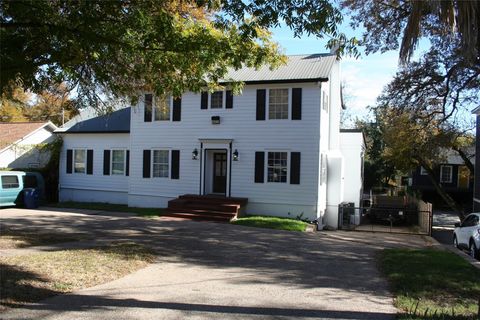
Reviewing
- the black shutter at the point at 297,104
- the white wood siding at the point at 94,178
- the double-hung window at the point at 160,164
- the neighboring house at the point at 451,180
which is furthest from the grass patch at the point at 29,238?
the neighboring house at the point at 451,180

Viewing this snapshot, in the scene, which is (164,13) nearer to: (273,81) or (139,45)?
(139,45)

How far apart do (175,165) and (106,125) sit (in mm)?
5574

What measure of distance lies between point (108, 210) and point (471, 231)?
1544cm

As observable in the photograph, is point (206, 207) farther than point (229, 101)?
No

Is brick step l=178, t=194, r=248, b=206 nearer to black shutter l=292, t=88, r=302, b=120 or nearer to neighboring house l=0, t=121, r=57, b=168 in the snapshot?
black shutter l=292, t=88, r=302, b=120

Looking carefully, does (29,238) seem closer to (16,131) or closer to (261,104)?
(261,104)

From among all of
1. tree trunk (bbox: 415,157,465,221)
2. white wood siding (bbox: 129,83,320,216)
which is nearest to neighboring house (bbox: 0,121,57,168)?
white wood siding (bbox: 129,83,320,216)

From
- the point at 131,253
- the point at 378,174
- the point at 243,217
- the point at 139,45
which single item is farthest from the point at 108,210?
the point at 378,174

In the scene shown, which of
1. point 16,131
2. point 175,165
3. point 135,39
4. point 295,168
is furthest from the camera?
point 16,131

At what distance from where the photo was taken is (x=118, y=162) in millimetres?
25781

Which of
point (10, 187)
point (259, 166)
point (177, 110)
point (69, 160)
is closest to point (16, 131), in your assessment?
point (69, 160)

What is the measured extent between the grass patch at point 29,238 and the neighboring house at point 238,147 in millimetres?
8098

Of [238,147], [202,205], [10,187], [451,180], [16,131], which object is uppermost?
[16,131]

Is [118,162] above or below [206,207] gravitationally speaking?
above
